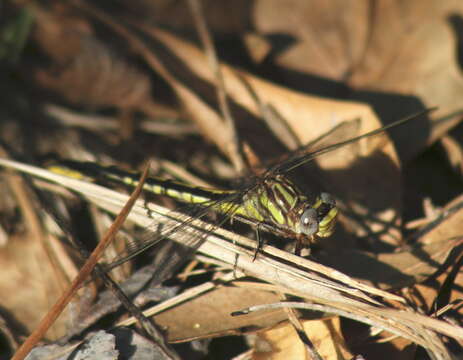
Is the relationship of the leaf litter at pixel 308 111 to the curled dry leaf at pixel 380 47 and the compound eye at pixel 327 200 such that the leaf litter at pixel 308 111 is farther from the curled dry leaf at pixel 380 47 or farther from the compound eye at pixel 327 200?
the compound eye at pixel 327 200

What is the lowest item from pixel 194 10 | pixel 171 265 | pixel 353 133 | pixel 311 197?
pixel 171 265

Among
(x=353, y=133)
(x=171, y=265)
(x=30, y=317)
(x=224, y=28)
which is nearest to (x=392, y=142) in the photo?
(x=353, y=133)

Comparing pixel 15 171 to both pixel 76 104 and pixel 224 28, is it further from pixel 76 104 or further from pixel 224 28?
pixel 224 28

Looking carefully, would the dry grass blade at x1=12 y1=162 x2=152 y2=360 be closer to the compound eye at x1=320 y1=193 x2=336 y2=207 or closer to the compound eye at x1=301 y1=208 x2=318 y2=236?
the compound eye at x1=301 y1=208 x2=318 y2=236

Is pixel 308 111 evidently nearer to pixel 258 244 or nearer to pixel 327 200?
pixel 327 200

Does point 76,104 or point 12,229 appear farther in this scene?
point 76,104

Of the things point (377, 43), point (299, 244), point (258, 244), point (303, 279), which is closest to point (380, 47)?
point (377, 43)

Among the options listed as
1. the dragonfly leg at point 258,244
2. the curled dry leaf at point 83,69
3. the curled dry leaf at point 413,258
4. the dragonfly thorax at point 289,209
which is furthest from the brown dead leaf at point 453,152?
the curled dry leaf at point 83,69

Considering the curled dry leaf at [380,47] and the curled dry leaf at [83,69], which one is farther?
the curled dry leaf at [83,69]
